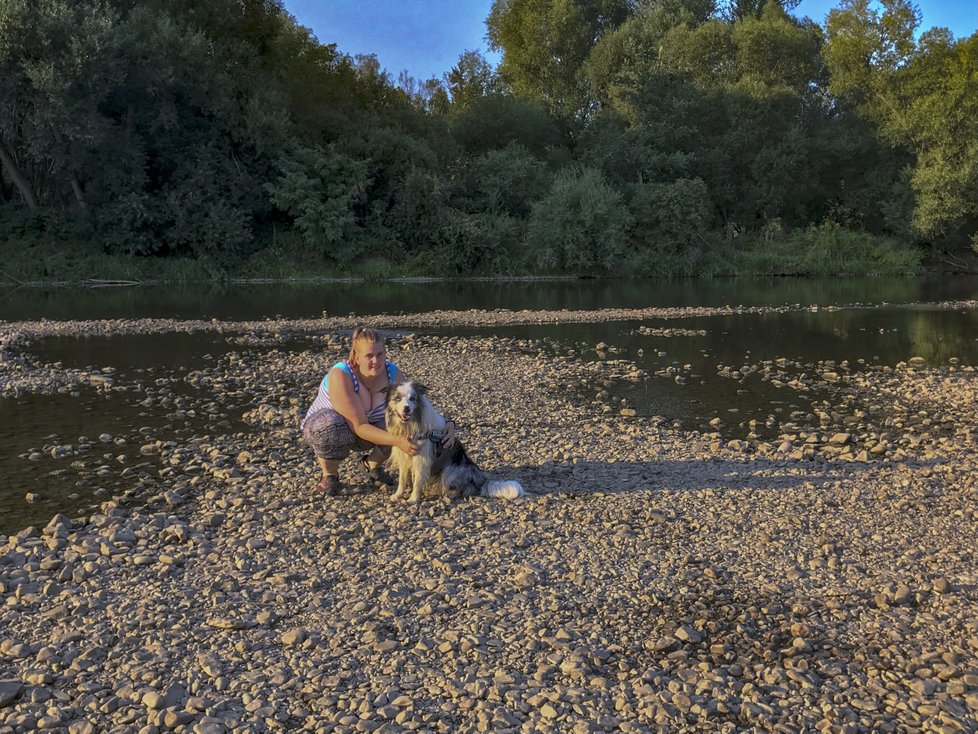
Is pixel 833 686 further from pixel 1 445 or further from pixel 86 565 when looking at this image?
pixel 1 445

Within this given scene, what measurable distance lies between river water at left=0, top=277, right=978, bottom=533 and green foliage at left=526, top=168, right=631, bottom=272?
256cm

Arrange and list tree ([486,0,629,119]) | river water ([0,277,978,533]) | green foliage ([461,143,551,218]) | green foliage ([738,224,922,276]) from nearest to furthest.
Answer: river water ([0,277,978,533]), green foliage ([461,143,551,218]), green foliage ([738,224,922,276]), tree ([486,0,629,119])

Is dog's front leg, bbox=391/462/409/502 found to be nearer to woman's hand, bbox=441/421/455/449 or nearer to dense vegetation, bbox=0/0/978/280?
woman's hand, bbox=441/421/455/449

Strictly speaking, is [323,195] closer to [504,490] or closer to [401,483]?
[401,483]

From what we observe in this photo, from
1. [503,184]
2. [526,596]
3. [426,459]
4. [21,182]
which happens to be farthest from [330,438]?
[503,184]

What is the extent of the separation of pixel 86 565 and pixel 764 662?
5072 millimetres

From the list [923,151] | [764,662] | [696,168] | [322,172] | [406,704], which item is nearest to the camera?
[406,704]

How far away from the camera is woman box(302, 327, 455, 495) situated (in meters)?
7.83

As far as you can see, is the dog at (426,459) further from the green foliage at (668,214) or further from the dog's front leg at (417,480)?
the green foliage at (668,214)

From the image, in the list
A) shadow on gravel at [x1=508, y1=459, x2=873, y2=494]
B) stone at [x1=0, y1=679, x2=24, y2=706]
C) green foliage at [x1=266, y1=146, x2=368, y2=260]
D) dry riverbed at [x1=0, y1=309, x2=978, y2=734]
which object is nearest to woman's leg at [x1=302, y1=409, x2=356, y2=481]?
dry riverbed at [x1=0, y1=309, x2=978, y2=734]

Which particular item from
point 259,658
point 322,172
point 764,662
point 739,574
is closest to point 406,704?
point 259,658

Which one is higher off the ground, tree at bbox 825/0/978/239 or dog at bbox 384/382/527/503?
tree at bbox 825/0/978/239

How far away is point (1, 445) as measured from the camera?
9977mm

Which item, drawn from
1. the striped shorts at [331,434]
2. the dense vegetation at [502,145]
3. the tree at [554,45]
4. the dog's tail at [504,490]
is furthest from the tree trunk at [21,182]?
the dog's tail at [504,490]
